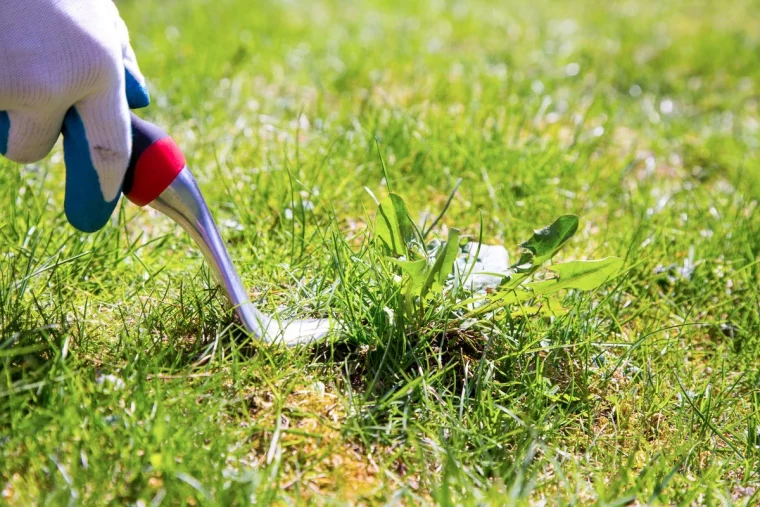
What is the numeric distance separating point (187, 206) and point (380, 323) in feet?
1.59

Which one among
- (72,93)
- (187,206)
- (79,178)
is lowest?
(187,206)

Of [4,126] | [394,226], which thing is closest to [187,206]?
[4,126]

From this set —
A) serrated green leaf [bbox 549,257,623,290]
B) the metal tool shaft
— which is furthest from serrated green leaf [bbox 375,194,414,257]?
serrated green leaf [bbox 549,257,623,290]

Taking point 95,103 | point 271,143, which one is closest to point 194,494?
point 95,103

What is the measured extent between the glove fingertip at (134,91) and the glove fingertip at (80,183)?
0.16 m

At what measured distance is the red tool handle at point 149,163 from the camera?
1.49 m

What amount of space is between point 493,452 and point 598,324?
50 centimetres

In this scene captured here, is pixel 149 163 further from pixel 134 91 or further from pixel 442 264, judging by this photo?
pixel 442 264

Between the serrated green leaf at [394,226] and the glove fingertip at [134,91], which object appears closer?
the glove fingertip at [134,91]

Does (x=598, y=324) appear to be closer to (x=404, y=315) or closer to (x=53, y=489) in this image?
(x=404, y=315)

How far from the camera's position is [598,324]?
1.90 meters

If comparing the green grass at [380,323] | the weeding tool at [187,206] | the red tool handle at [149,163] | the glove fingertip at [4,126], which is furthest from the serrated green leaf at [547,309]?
the glove fingertip at [4,126]

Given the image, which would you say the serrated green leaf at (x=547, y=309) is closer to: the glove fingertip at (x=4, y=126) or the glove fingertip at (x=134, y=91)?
the glove fingertip at (x=134, y=91)

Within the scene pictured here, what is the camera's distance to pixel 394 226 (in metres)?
1.80
